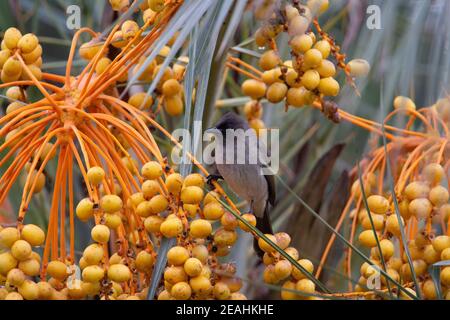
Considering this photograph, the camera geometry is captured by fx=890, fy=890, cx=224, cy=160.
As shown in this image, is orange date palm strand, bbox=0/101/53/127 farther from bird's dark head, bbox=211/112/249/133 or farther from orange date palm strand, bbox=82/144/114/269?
bird's dark head, bbox=211/112/249/133

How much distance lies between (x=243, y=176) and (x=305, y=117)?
0.36 meters

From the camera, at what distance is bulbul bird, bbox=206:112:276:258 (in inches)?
105

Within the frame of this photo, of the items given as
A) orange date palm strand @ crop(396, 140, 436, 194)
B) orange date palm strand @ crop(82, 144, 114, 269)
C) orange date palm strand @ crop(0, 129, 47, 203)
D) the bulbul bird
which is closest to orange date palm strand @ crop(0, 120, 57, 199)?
orange date palm strand @ crop(0, 129, 47, 203)

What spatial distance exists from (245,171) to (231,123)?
0.17 m

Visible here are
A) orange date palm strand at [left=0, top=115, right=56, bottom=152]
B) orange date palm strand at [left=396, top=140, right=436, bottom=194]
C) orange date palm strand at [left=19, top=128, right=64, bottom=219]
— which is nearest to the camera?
orange date palm strand at [left=19, top=128, right=64, bottom=219]

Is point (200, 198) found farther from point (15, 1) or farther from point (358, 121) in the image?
point (15, 1)

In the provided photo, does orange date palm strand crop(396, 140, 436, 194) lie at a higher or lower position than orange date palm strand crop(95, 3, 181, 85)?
lower

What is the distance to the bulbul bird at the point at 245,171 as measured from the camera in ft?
8.79

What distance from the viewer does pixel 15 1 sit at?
2611 mm

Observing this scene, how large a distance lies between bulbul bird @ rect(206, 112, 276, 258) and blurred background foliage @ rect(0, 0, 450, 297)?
0.23 ft

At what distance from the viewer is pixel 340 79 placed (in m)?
2.27

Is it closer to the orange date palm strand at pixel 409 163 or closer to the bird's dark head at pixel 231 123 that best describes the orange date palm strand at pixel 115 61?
the orange date palm strand at pixel 409 163

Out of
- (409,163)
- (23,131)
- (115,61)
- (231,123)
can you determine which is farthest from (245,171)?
(23,131)
